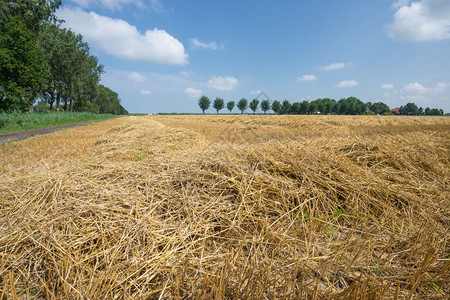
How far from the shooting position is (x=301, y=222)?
85.0 inches

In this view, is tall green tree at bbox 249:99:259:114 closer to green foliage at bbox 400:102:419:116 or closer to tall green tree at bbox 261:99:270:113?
A: tall green tree at bbox 261:99:270:113

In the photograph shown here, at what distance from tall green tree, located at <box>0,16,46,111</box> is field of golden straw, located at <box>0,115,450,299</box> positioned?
2671 cm

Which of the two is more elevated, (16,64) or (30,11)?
(30,11)

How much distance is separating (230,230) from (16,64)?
3007cm

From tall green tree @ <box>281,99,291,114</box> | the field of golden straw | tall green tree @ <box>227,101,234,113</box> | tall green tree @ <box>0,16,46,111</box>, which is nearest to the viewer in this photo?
the field of golden straw

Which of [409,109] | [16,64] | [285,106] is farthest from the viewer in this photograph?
[409,109]

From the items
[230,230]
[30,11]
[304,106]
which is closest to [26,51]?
[30,11]

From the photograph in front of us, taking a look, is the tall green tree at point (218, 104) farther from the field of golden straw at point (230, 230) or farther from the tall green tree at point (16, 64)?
the field of golden straw at point (230, 230)

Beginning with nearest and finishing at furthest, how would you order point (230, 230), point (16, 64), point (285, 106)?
point (230, 230) → point (16, 64) → point (285, 106)

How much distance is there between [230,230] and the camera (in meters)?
1.98

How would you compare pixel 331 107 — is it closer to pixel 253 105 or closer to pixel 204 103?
pixel 253 105

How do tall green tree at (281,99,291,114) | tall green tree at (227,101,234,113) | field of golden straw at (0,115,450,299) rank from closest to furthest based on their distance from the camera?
field of golden straw at (0,115,450,299)
tall green tree at (281,99,291,114)
tall green tree at (227,101,234,113)

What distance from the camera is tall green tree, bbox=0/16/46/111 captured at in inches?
779

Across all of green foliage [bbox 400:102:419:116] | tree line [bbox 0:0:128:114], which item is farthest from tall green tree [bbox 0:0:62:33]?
green foliage [bbox 400:102:419:116]
